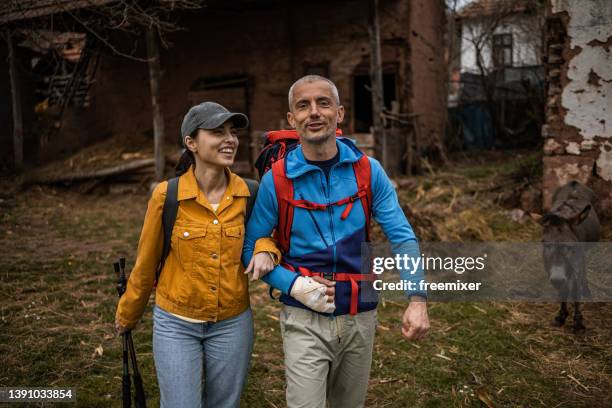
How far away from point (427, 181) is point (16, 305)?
7.57 m

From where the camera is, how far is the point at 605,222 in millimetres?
7027

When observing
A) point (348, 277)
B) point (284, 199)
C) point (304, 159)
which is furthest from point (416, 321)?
point (304, 159)

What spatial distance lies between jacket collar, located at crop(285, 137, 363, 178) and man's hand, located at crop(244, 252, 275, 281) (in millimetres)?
400

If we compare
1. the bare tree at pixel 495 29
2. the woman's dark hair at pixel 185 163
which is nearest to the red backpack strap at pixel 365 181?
the woman's dark hair at pixel 185 163

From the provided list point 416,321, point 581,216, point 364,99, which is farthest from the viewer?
point 364,99

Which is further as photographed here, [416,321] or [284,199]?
[284,199]

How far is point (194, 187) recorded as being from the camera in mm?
2479

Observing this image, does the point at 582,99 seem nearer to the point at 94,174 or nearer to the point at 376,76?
the point at 376,76

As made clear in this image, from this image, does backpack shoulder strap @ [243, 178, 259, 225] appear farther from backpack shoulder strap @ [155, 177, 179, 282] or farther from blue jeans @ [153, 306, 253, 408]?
blue jeans @ [153, 306, 253, 408]

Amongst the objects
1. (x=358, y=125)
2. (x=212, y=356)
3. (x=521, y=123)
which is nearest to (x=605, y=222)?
(x=212, y=356)

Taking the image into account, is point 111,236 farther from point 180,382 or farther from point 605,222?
point 605,222

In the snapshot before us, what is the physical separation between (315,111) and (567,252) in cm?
358

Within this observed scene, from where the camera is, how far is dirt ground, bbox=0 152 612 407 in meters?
3.67

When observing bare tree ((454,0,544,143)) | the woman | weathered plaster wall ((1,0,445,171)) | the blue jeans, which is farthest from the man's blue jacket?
bare tree ((454,0,544,143))
